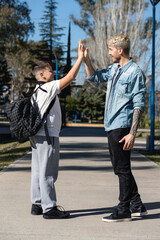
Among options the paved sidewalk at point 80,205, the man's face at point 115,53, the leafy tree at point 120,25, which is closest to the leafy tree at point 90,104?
the leafy tree at point 120,25

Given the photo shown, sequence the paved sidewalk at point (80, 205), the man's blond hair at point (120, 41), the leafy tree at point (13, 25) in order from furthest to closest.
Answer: the leafy tree at point (13, 25) → the man's blond hair at point (120, 41) → the paved sidewalk at point (80, 205)

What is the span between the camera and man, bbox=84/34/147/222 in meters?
4.62

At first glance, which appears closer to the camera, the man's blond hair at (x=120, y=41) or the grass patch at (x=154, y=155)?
the man's blond hair at (x=120, y=41)

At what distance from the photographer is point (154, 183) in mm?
7340

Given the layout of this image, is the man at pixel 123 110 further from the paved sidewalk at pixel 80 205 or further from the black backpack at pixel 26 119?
the black backpack at pixel 26 119

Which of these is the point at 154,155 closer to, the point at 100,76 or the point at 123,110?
the point at 100,76

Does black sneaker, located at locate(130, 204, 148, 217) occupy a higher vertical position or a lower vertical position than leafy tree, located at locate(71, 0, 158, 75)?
lower

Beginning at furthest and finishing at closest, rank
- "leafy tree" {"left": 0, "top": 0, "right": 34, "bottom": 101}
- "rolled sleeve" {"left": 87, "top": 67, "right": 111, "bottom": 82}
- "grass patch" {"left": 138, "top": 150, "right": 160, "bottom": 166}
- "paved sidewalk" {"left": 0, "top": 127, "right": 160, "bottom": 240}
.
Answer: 1. "leafy tree" {"left": 0, "top": 0, "right": 34, "bottom": 101}
2. "grass patch" {"left": 138, "top": 150, "right": 160, "bottom": 166}
3. "rolled sleeve" {"left": 87, "top": 67, "right": 111, "bottom": 82}
4. "paved sidewalk" {"left": 0, "top": 127, "right": 160, "bottom": 240}

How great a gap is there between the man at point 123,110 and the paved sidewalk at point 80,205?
0.31 m

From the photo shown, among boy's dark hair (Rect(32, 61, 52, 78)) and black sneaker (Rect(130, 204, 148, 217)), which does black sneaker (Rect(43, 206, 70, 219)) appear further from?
boy's dark hair (Rect(32, 61, 52, 78))

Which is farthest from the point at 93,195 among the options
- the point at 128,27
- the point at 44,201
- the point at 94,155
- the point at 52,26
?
the point at 52,26

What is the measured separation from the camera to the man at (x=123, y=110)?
15.1 feet

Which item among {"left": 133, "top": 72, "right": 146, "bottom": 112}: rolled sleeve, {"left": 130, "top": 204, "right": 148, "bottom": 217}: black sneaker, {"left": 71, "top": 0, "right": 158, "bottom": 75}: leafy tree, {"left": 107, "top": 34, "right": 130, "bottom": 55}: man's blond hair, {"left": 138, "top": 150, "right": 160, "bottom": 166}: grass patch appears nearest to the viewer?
{"left": 133, "top": 72, "right": 146, "bottom": 112}: rolled sleeve

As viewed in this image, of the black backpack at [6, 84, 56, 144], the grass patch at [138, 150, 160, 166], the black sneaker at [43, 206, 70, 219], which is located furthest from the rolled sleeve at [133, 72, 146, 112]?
A: the grass patch at [138, 150, 160, 166]
